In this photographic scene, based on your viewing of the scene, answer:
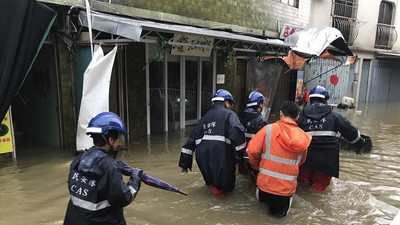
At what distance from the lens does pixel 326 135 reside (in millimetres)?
4723

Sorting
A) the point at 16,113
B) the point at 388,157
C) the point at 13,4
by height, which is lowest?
the point at 388,157

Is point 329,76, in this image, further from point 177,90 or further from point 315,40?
point 177,90

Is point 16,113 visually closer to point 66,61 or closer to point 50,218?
point 66,61

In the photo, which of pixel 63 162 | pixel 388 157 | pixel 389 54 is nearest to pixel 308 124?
pixel 388 157

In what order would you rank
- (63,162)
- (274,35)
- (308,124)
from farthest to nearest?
(274,35), (63,162), (308,124)

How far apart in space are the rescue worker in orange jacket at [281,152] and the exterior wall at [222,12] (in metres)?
4.61

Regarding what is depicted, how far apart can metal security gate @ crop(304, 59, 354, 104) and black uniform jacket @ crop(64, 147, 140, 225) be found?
12.8 metres

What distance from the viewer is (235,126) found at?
4152 mm

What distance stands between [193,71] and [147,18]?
2553 millimetres

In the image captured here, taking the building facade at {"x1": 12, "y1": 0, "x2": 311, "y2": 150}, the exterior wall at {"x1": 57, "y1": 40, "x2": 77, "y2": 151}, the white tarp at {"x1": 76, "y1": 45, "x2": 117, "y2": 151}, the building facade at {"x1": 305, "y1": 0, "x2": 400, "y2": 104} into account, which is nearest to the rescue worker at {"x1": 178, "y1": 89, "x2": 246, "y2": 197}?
the building facade at {"x1": 12, "y1": 0, "x2": 311, "y2": 150}

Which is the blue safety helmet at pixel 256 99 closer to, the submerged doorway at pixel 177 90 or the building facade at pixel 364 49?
the submerged doorway at pixel 177 90

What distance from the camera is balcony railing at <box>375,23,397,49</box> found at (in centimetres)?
1781

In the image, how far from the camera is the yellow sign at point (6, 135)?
18.7 ft

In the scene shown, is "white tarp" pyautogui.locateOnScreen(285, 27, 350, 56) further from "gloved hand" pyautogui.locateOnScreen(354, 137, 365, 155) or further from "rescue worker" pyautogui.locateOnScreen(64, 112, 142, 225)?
"rescue worker" pyautogui.locateOnScreen(64, 112, 142, 225)
